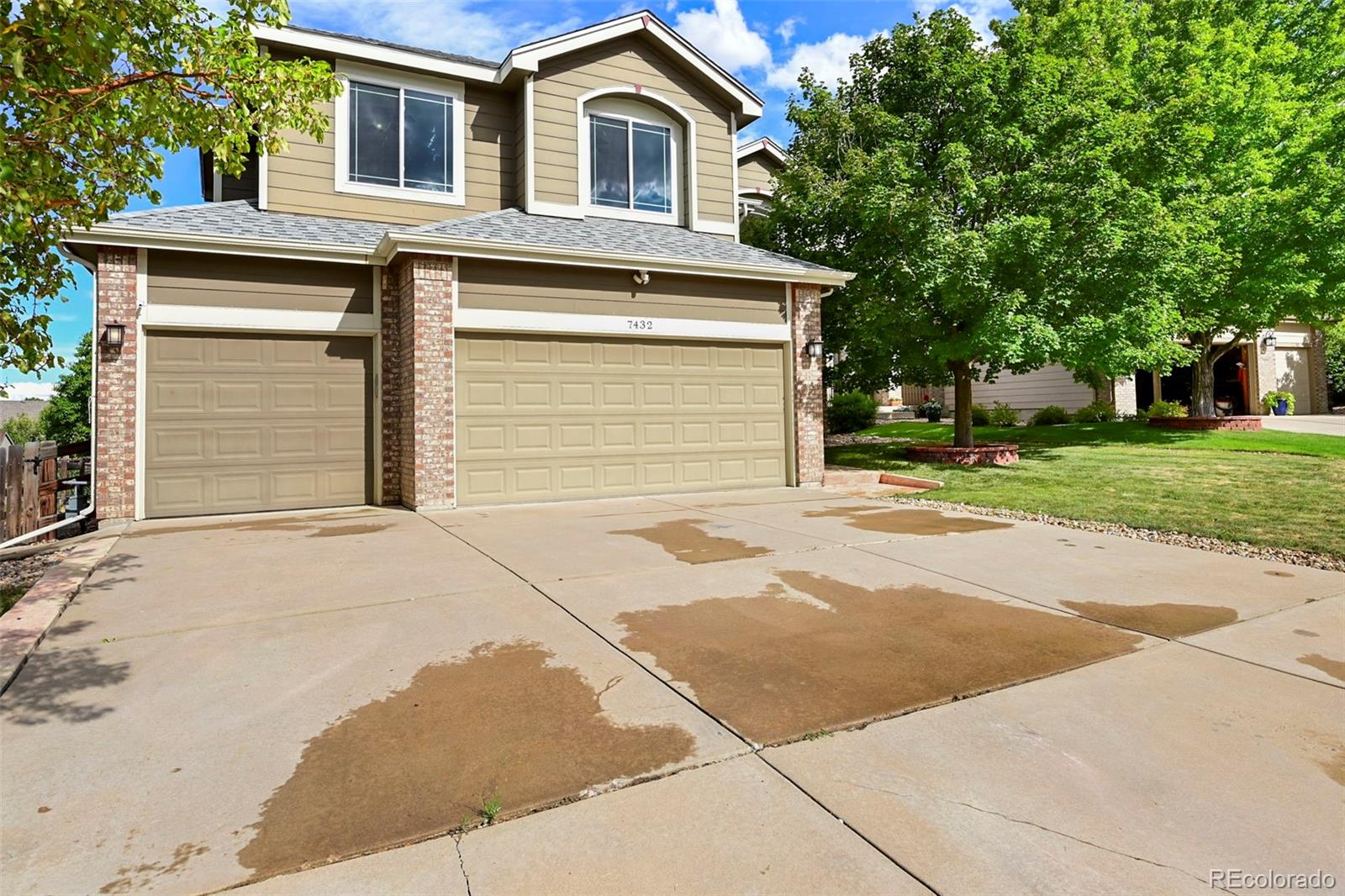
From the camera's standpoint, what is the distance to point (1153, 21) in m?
19.2

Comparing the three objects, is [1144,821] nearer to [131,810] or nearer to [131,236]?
[131,810]

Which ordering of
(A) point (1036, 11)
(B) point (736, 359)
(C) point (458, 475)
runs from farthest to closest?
(A) point (1036, 11) < (B) point (736, 359) < (C) point (458, 475)

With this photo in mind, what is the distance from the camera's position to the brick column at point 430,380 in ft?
30.9

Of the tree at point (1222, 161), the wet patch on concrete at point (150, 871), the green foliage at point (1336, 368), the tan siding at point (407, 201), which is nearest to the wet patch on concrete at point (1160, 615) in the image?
the wet patch on concrete at point (150, 871)

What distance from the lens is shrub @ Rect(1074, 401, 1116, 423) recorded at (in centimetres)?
2333

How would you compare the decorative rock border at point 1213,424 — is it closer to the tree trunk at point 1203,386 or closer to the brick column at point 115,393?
the tree trunk at point 1203,386

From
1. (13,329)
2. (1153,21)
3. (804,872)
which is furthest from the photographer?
(1153,21)

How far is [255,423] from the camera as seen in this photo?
31.3 feet

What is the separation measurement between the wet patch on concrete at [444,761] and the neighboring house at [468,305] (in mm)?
6511

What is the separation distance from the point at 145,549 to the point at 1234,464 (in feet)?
56.7

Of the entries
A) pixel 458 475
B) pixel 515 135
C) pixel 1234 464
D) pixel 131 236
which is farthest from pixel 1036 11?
pixel 131 236

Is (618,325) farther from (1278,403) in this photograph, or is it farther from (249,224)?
(1278,403)

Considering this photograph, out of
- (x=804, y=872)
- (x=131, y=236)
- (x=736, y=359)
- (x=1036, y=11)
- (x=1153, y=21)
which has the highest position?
(x=1153, y=21)

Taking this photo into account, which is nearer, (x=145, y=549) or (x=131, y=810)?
(x=131, y=810)
